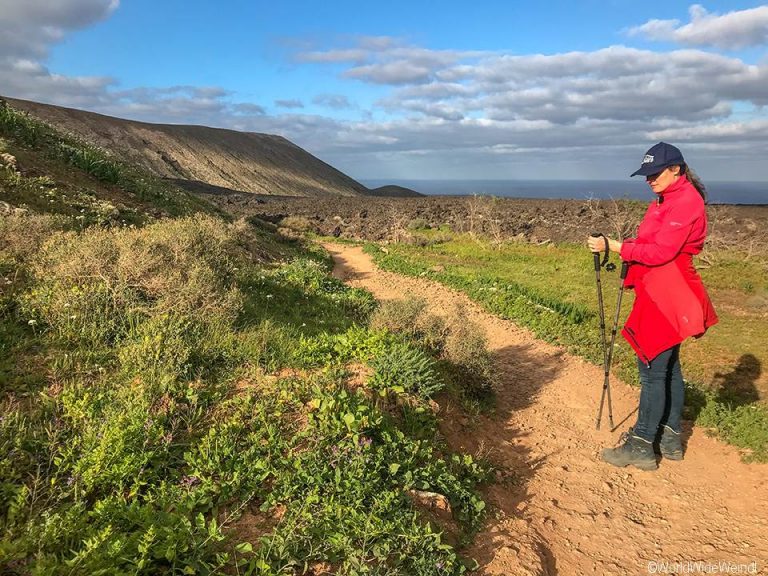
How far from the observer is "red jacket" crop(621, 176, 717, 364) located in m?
4.18

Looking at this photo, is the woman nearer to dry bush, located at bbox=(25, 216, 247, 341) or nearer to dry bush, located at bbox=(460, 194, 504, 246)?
dry bush, located at bbox=(25, 216, 247, 341)

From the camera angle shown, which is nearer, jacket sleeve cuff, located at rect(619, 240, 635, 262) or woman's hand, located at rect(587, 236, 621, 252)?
jacket sleeve cuff, located at rect(619, 240, 635, 262)

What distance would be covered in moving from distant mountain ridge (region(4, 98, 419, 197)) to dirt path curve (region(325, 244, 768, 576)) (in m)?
56.2

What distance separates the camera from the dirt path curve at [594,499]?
11.6 feet

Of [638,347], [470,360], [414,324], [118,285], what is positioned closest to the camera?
[638,347]

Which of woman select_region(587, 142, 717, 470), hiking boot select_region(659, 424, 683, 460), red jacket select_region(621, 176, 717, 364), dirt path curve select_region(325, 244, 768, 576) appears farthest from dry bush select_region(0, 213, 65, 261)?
hiking boot select_region(659, 424, 683, 460)

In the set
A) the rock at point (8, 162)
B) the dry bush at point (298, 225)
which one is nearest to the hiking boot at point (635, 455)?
the rock at point (8, 162)

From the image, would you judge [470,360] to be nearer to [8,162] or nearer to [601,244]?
[601,244]

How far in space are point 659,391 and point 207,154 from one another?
2938 inches

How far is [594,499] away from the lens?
4.34 m

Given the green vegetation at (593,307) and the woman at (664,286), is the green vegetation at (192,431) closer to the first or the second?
the woman at (664,286)

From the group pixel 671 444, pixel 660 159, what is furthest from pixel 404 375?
pixel 660 159

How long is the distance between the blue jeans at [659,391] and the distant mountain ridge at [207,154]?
5727 cm

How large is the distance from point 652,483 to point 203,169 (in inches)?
2715
